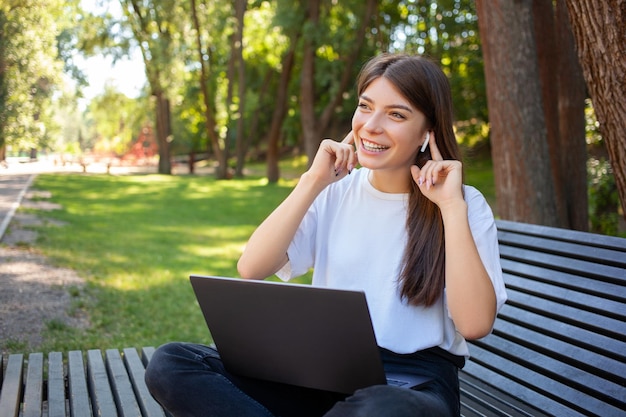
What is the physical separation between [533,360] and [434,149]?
3.49 feet

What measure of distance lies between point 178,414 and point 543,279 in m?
1.73

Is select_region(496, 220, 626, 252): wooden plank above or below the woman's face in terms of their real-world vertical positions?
below

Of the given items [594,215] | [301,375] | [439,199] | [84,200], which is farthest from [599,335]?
[84,200]

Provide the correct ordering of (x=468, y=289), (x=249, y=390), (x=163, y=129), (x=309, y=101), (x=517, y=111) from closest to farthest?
(x=468, y=289)
(x=249, y=390)
(x=517, y=111)
(x=309, y=101)
(x=163, y=129)

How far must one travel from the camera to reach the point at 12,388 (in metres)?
3.14

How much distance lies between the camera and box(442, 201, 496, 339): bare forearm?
2336mm

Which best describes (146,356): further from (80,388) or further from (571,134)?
(571,134)

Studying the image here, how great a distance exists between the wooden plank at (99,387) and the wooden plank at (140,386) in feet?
0.34

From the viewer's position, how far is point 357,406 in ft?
6.48

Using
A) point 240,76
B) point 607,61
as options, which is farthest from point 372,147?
point 240,76

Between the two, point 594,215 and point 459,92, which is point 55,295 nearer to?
point 594,215

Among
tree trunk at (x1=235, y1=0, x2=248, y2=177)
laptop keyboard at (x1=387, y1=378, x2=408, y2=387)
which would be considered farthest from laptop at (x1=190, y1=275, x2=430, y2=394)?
→ tree trunk at (x1=235, y1=0, x2=248, y2=177)

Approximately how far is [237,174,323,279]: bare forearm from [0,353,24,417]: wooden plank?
1026 mm

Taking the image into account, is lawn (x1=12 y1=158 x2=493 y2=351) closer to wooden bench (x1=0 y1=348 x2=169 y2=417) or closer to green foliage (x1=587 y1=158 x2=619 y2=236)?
wooden bench (x1=0 y1=348 x2=169 y2=417)
